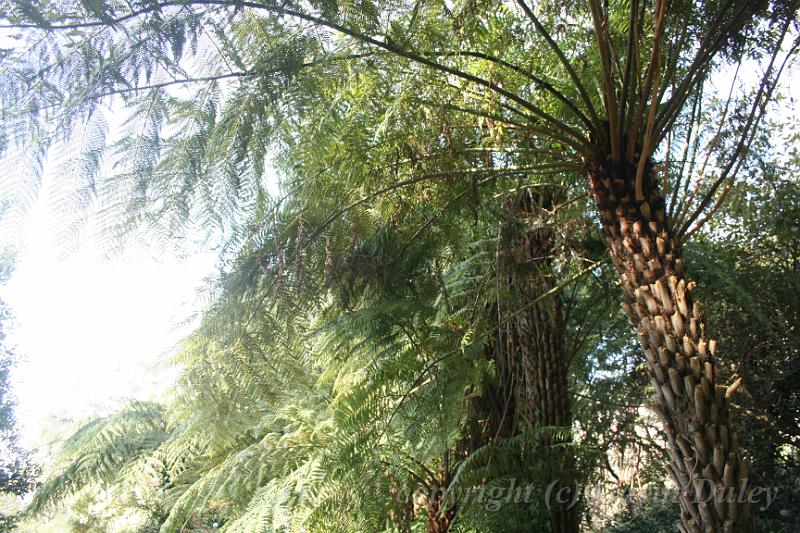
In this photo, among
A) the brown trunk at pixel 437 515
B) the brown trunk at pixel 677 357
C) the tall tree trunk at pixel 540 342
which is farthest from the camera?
the brown trunk at pixel 437 515

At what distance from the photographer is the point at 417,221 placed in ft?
7.39

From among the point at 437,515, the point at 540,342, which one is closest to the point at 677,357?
the point at 540,342

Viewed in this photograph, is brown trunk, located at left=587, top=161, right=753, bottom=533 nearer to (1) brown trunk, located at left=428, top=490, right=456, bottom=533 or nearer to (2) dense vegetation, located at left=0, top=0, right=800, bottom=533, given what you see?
(2) dense vegetation, located at left=0, top=0, right=800, bottom=533

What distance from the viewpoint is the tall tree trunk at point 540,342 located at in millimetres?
2213

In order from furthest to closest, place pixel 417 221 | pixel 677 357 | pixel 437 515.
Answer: pixel 437 515 → pixel 417 221 → pixel 677 357

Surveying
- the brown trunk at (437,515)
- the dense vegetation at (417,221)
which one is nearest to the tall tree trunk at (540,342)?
the dense vegetation at (417,221)

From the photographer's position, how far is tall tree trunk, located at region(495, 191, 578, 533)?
7.26 feet

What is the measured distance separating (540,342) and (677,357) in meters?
0.86

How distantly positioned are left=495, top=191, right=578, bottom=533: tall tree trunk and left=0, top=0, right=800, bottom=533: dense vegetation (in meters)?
0.01

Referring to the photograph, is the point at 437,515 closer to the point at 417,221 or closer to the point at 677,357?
the point at 417,221

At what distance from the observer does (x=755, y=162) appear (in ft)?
12.5

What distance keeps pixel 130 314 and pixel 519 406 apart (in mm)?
1468

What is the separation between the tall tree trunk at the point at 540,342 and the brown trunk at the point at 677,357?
0.56 meters

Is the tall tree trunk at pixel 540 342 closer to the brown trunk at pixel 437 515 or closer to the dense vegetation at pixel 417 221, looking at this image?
the dense vegetation at pixel 417 221
